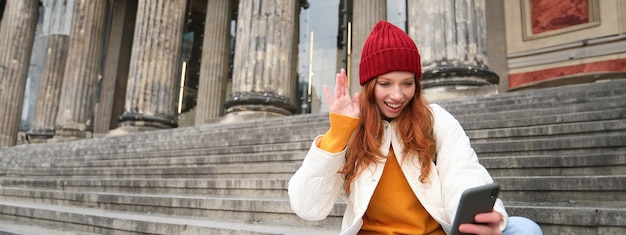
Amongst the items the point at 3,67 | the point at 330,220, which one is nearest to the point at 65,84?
the point at 3,67

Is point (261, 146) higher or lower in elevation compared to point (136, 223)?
higher

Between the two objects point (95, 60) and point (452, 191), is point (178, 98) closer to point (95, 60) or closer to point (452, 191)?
point (95, 60)

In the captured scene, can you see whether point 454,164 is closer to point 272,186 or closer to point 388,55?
point 388,55

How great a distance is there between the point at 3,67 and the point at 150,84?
23.3ft

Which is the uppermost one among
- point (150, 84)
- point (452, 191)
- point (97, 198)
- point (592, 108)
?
point (150, 84)

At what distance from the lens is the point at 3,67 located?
45.7ft

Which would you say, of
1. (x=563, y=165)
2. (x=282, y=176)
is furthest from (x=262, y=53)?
(x=563, y=165)

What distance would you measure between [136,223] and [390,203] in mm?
2559

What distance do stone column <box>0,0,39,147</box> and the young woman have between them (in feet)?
52.5

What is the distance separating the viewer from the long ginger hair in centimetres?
128

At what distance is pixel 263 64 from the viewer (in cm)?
845

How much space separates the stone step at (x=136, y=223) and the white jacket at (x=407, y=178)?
4.58 feet

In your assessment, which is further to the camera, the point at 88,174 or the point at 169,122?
the point at 169,122

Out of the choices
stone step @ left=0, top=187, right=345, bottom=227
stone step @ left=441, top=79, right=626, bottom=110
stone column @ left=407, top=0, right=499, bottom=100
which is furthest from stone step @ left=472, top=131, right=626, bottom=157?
stone column @ left=407, top=0, right=499, bottom=100
